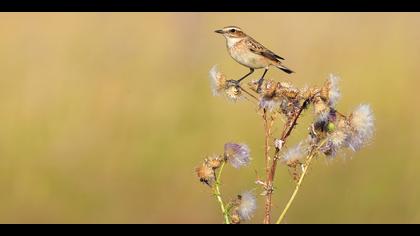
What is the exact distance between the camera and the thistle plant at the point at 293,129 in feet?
8.63

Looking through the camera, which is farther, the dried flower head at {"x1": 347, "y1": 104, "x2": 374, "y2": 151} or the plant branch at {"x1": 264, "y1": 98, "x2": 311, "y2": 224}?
the dried flower head at {"x1": 347, "y1": 104, "x2": 374, "y2": 151}

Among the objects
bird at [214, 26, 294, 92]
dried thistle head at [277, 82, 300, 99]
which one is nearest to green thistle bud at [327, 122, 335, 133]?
dried thistle head at [277, 82, 300, 99]

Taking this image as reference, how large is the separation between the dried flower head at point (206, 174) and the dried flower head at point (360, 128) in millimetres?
452

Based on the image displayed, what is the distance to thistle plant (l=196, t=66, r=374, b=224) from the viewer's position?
8.63ft

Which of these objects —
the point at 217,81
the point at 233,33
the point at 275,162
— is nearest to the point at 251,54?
the point at 233,33

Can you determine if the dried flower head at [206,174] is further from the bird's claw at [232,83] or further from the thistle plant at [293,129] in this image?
the bird's claw at [232,83]

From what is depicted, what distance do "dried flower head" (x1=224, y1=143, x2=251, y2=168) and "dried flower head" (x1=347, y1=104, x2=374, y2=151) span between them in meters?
0.34

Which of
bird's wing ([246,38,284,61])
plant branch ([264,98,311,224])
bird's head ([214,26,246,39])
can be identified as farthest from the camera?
bird's head ([214,26,246,39])

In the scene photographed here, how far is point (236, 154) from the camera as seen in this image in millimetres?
2785

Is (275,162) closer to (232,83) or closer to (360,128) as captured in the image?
(360,128)

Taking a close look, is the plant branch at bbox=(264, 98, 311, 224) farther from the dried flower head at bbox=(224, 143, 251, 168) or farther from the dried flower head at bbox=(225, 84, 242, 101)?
the dried flower head at bbox=(225, 84, 242, 101)

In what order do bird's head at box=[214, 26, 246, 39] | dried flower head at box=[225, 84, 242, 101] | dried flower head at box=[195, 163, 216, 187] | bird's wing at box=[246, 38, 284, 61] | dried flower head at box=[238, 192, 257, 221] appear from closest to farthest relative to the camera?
dried flower head at box=[238, 192, 257, 221]
dried flower head at box=[195, 163, 216, 187]
dried flower head at box=[225, 84, 242, 101]
bird's wing at box=[246, 38, 284, 61]
bird's head at box=[214, 26, 246, 39]
